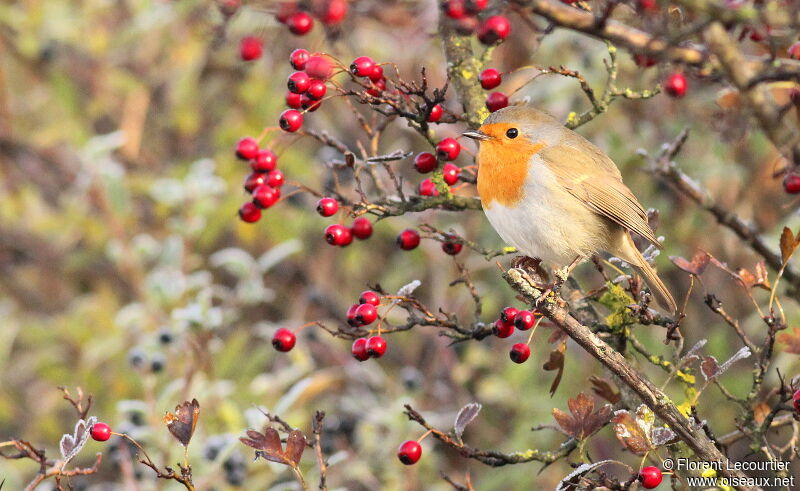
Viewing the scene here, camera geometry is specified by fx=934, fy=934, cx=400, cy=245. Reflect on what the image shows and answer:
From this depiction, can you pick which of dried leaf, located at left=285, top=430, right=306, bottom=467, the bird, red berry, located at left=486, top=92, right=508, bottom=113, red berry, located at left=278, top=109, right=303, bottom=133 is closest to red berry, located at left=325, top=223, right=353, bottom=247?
red berry, located at left=278, top=109, right=303, bottom=133

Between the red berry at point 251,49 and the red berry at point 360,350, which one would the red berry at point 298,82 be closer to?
the red berry at point 251,49

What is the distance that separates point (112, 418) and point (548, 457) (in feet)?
7.45

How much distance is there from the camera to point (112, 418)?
12.1 ft

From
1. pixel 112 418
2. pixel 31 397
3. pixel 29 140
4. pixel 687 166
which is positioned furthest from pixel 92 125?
pixel 687 166

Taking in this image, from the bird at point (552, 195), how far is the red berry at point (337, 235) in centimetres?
37

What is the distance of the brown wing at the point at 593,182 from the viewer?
8.34ft

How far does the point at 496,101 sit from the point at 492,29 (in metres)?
0.56

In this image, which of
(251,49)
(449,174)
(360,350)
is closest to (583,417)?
(360,350)

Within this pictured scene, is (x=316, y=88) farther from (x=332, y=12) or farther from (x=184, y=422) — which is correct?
(x=184, y=422)

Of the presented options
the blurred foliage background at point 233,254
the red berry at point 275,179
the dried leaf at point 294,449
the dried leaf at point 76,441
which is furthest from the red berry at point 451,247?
the blurred foliage background at point 233,254

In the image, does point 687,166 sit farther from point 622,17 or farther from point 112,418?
point 112,418

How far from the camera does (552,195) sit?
255 centimetres

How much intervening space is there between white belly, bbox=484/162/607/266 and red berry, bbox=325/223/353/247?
1.26 ft

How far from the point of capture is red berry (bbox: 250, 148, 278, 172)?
7.52 ft
